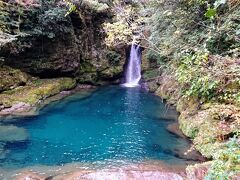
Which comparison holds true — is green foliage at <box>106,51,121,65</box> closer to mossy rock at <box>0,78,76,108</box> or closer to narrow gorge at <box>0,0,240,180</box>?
narrow gorge at <box>0,0,240,180</box>

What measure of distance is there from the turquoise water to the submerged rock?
0.27 m

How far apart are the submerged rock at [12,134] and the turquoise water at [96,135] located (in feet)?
0.88

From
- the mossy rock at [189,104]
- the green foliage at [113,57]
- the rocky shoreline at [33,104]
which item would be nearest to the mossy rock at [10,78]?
the rocky shoreline at [33,104]

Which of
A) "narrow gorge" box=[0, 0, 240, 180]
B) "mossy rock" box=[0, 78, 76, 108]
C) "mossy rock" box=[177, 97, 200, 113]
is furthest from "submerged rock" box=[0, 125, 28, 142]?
"mossy rock" box=[177, 97, 200, 113]

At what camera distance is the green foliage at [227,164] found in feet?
12.2

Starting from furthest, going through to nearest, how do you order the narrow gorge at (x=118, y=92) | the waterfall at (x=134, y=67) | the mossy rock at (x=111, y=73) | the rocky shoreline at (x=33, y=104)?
the waterfall at (x=134, y=67), the mossy rock at (x=111, y=73), the rocky shoreline at (x=33, y=104), the narrow gorge at (x=118, y=92)

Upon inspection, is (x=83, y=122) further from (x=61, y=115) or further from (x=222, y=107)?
(x=222, y=107)

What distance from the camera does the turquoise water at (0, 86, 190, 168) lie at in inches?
387

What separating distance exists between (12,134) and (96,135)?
340 centimetres

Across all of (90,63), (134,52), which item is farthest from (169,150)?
(134,52)

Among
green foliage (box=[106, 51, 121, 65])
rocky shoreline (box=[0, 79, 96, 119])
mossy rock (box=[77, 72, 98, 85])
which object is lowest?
rocky shoreline (box=[0, 79, 96, 119])

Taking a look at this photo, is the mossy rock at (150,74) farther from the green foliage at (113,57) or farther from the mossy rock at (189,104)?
the mossy rock at (189,104)

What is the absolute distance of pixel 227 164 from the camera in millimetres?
3957

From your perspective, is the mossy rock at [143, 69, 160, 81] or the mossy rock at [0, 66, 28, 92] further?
the mossy rock at [143, 69, 160, 81]
